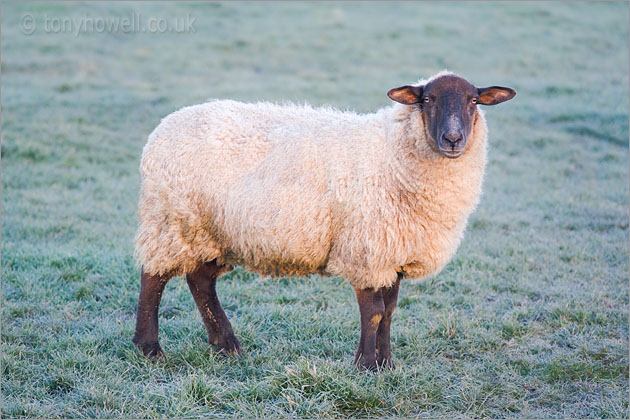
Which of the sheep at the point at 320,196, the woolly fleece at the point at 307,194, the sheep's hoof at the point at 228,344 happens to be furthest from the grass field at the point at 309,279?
the woolly fleece at the point at 307,194

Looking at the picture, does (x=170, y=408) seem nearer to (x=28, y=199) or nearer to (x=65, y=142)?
(x=28, y=199)

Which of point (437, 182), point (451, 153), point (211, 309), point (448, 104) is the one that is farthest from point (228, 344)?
point (448, 104)

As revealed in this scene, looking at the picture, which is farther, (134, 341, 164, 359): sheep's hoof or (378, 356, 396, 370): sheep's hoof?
(134, 341, 164, 359): sheep's hoof

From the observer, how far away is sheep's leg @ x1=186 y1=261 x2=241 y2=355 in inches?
207

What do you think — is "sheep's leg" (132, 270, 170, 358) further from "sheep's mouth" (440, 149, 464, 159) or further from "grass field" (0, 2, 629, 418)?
"sheep's mouth" (440, 149, 464, 159)

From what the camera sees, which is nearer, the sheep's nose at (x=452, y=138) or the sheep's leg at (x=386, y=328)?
the sheep's nose at (x=452, y=138)

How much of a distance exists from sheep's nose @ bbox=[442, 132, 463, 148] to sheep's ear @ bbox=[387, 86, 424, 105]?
477mm

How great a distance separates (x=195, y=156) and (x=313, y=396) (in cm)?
208

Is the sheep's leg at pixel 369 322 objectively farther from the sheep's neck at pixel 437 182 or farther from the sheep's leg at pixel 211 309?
the sheep's leg at pixel 211 309

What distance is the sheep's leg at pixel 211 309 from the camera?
5270 millimetres
